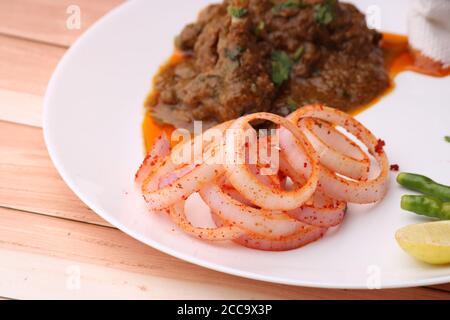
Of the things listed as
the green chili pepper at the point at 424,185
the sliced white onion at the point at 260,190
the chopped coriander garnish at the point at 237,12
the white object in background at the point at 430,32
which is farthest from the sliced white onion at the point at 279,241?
the white object in background at the point at 430,32

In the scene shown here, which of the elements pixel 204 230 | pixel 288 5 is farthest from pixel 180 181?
pixel 288 5

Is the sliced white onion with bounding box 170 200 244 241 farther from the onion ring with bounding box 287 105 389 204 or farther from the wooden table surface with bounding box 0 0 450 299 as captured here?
the onion ring with bounding box 287 105 389 204

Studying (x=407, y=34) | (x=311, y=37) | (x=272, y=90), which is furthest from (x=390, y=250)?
(x=407, y=34)

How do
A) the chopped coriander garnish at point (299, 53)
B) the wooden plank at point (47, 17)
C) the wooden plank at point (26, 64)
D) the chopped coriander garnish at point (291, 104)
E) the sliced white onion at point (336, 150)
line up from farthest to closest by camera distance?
the wooden plank at point (47, 17)
the wooden plank at point (26, 64)
the chopped coriander garnish at point (299, 53)
the chopped coriander garnish at point (291, 104)
the sliced white onion at point (336, 150)

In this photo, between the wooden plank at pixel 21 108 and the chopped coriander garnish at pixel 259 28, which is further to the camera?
the wooden plank at pixel 21 108

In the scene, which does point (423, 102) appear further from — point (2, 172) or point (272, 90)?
point (2, 172)

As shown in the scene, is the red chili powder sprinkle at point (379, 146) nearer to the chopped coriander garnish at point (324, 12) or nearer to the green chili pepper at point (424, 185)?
the green chili pepper at point (424, 185)
